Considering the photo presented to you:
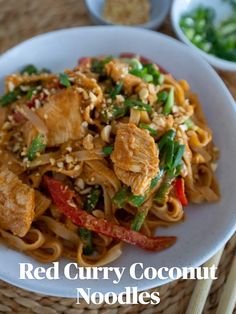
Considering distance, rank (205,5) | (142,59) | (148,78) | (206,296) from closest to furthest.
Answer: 1. (206,296)
2. (148,78)
3. (142,59)
4. (205,5)

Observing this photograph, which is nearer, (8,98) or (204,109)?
(8,98)

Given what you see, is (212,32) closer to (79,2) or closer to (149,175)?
(79,2)

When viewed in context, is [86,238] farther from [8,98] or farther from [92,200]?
[8,98]

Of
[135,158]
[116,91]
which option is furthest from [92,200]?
[116,91]

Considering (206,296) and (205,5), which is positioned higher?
(205,5)

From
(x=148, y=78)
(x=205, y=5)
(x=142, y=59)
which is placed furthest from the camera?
(x=205, y=5)

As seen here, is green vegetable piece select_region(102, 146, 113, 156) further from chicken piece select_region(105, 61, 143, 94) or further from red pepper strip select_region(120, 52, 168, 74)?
red pepper strip select_region(120, 52, 168, 74)
